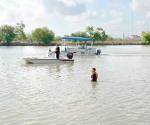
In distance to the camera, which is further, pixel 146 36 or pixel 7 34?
pixel 146 36

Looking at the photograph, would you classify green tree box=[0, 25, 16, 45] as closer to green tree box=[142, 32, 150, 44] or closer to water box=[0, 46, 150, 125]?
green tree box=[142, 32, 150, 44]

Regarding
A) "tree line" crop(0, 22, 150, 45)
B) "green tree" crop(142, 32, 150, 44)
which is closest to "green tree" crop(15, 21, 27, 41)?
"tree line" crop(0, 22, 150, 45)

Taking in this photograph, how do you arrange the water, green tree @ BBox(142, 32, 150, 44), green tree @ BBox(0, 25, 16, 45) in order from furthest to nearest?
green tree @ BBox(142, 32, 150, 44)
green tree @ BBox(0, 25, 16, 45)
the water

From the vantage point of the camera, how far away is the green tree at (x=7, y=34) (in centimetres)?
15800

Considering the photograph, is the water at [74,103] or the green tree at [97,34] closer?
the water at [74,103]

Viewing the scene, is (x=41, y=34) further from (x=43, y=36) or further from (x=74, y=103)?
(x=74, y=103)

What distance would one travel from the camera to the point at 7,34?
158375mm

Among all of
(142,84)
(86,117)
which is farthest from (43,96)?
(142,84)

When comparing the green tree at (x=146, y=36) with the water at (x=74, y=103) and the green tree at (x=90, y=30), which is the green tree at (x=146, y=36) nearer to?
the green tree at (x=90, y=30)

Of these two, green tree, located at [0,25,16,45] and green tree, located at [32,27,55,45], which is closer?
green tree, located at [0,25,16,45]

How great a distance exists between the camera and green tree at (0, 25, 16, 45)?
158000 mm

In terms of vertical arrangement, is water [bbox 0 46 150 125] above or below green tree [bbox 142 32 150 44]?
below

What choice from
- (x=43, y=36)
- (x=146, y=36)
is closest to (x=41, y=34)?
(x=43, y=36)

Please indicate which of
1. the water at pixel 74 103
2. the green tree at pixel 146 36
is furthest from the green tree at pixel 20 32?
the water at pixel 74 103
